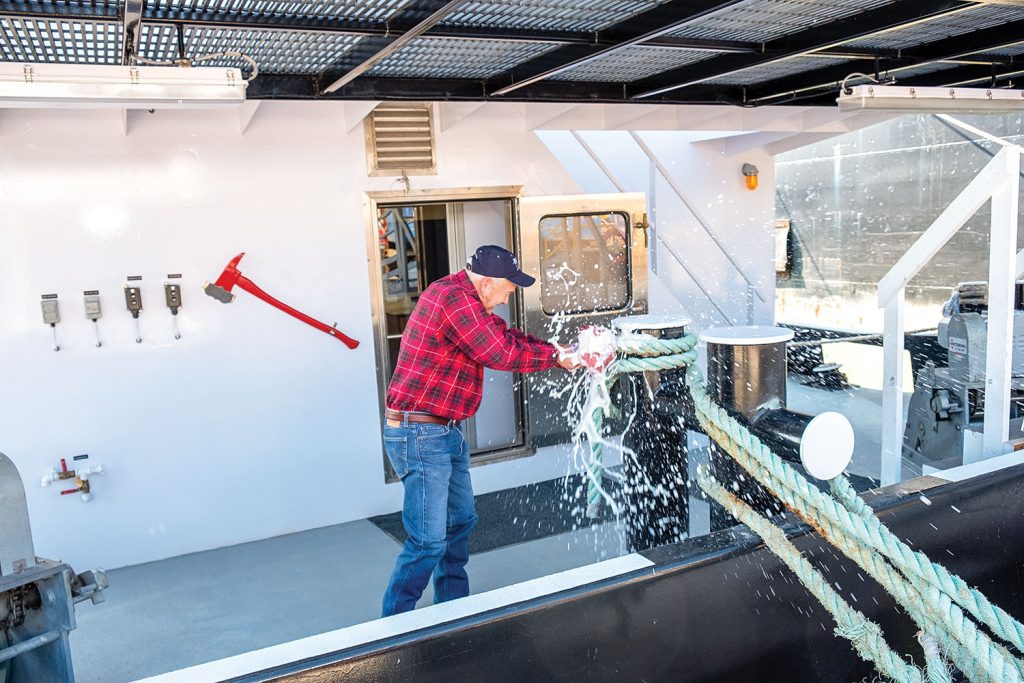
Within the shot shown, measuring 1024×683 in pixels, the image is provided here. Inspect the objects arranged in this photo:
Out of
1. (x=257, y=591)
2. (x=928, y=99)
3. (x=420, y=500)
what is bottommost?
(x=257, y=591)

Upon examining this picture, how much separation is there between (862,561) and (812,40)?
280cm

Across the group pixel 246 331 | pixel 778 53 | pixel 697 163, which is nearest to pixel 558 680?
pixel 778 53

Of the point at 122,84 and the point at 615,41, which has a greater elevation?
the point at 615,41

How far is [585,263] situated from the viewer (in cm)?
623

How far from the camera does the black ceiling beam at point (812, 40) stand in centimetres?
351

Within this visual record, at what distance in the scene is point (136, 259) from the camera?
4980mm

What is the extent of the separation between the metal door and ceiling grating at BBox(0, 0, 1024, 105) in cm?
100

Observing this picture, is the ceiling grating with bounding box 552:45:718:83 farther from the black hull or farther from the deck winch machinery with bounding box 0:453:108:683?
the deck winch machinery with bounding box 0:453:108:683

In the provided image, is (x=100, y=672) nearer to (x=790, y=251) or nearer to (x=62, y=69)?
(x=62, y=69)

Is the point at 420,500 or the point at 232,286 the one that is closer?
the point at 420,500

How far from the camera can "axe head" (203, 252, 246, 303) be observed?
5.17m

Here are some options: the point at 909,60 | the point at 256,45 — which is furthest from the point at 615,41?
the point at 909,60

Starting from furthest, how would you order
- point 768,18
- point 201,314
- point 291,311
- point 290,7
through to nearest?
point 291,311 → point 201,314 → point 768,18 → point 290,7

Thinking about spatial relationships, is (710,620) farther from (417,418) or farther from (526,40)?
(526,40)
